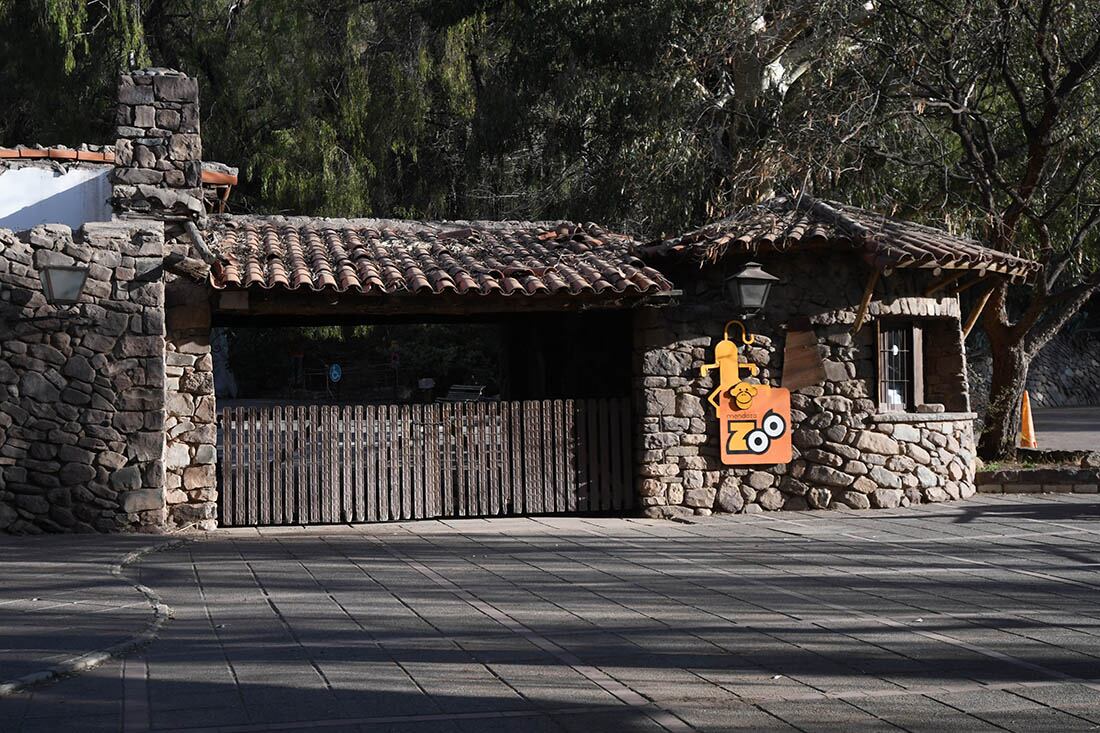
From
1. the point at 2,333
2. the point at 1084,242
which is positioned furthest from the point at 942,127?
the point at 2,333

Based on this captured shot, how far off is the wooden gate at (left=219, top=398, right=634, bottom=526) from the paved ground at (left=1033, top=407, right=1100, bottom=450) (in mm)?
8965

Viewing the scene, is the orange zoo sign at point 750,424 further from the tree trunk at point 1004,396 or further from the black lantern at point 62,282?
the black lantern at point 62,282

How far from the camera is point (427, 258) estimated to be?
504 inches

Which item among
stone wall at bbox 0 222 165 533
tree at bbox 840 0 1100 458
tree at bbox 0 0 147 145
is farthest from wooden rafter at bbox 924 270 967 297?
tree at bbox 0 0 147 145

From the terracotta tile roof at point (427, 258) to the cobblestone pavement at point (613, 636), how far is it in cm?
251

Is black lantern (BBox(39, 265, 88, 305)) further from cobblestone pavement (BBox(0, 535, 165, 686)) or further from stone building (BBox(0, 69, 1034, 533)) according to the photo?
cobblestone pavement (BBox(0, 535, 165, 686))

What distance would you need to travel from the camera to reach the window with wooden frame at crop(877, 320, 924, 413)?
13.4m

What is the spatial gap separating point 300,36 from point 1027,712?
21690 mm

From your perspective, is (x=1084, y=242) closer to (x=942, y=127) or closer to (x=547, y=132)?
(x=942, y=127)

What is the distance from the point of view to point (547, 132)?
23.6 meters

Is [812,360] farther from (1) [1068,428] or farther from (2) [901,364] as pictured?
(1) [1068,428]

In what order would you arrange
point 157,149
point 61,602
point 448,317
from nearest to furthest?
point 61,602, point 157,149, point 448,317

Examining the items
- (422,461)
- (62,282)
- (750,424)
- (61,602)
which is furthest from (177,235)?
(750,424)

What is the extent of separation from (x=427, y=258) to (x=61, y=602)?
6.14m
